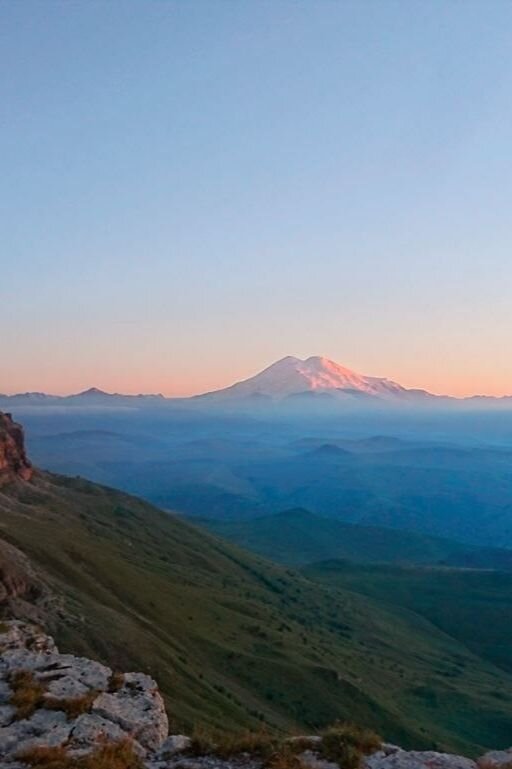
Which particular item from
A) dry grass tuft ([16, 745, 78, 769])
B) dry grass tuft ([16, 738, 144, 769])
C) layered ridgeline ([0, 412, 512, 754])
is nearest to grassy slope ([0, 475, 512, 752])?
layered ridgeline ([0, 412, 512, 754])

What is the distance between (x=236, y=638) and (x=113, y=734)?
51914 millimetres

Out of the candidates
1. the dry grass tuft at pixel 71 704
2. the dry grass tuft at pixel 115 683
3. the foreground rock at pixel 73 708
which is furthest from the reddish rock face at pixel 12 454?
the dry grass tuft at pixel 71 704

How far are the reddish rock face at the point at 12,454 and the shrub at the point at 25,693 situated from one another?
250 feet

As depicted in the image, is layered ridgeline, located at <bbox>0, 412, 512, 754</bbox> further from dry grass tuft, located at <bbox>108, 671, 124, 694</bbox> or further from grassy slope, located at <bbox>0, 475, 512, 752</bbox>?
dry grass tuft, located at <bbox>108, 671, 124, 694</bbox>

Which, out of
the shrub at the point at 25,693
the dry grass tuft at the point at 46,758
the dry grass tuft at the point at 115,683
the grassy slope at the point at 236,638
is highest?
the dry grass tuft at the point at 46,758

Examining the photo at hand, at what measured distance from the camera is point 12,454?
93188 millimetres

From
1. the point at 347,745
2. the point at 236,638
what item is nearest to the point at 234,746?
the point at 347,745

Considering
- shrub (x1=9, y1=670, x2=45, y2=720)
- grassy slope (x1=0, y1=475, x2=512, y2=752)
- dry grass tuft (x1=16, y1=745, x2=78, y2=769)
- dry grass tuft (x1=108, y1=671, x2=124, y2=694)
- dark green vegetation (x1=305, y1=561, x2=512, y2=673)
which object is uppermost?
dry grass tuft (x1=16, y1=745, x2=78, y2=769)

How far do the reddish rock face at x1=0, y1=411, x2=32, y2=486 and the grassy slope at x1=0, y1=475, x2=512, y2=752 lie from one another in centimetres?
229

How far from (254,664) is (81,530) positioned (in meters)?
32.3

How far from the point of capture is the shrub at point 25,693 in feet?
42.2

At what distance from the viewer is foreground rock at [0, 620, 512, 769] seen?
37.2 ft

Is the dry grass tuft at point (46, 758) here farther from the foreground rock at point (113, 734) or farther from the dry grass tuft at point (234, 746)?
the dry grass tuft at point (234, 746)

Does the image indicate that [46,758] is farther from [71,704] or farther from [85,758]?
[71,704]
